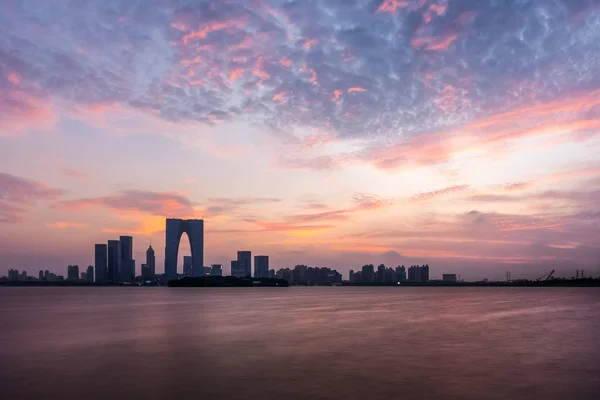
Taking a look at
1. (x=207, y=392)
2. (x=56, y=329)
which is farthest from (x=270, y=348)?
(x=56, y=329)

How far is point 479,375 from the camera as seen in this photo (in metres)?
31.2

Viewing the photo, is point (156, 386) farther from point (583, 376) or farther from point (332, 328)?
point (332, 328)

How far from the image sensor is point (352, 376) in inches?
1225

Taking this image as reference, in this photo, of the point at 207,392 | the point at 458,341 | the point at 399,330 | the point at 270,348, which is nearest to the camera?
the point at 207,392

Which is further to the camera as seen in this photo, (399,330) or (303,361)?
(399,330)

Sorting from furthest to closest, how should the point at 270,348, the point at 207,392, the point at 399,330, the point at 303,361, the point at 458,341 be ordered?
the point at 399,330, the point at 458,341, the point at 270,348, the point at 303,361, the point at 207,392

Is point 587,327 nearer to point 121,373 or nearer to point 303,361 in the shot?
point 303,361

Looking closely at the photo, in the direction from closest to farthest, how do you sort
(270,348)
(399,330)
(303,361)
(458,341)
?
(303,361) → (270,348) → (458,341) → (399,330)

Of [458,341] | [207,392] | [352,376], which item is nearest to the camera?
[207,392]

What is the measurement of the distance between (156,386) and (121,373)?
185 inches

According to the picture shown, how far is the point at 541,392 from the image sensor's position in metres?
27.2

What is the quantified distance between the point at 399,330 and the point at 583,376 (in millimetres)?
27984

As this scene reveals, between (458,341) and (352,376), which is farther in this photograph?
(458,341)

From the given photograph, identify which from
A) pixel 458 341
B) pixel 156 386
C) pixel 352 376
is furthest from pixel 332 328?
pixel 156 386
